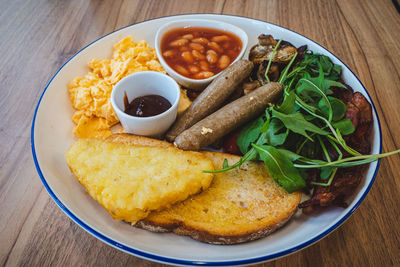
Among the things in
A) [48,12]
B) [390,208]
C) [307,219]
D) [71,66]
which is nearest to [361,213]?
[390,208]

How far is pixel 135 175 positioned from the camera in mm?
1579

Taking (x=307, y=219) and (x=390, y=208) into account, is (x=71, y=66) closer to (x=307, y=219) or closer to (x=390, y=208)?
(x=307, y=219)

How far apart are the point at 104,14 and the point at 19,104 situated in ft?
4.85

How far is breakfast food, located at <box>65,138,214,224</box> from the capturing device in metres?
1.48

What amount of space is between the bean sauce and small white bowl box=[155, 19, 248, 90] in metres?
0.27

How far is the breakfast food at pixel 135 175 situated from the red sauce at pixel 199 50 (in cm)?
86

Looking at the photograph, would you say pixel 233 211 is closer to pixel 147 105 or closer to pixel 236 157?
pixel 236 157

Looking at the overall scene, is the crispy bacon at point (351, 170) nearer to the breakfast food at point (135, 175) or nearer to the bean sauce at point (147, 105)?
the breakfast food at point (135, 175)

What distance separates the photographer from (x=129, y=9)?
3262 millimetres

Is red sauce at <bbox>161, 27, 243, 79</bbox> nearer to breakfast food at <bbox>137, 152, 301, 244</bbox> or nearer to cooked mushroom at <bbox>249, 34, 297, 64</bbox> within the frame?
cooked mushroom at <bbox>249, 34, 297, 64</bbox>

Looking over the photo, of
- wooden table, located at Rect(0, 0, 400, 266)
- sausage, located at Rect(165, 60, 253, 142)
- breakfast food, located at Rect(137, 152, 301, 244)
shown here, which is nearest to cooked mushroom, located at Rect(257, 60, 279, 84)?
sausage, located at Rect(165, 60, 253, 142)

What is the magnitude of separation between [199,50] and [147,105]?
2.42ft

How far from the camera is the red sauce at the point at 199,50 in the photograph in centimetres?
238

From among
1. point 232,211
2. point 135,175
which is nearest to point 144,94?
point 135,175
